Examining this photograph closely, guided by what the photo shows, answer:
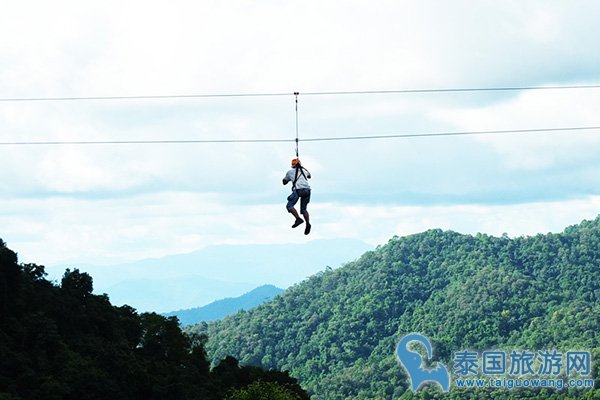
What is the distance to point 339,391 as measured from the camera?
121 m

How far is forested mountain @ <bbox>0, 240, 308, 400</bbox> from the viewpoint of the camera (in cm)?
4331

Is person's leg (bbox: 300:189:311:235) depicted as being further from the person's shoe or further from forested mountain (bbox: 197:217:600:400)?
forested mountain (bbox: 197:217:600:400)

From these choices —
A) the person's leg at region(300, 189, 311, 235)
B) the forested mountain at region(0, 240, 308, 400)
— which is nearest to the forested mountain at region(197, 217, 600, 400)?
the forested mountain at region(0, 240, 308, 400)

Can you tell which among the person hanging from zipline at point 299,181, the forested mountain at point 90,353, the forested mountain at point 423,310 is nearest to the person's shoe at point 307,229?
the person hanging from zipline at point 299,181

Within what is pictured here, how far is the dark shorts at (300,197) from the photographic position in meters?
22.2

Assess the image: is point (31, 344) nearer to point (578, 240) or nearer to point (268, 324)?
point (268, 324)

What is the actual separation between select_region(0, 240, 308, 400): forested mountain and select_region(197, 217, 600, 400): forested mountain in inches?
2355

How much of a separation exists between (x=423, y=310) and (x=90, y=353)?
109 meters

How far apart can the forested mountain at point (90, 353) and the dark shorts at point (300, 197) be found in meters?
20.0

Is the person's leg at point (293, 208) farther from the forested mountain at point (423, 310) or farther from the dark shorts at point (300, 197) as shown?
the forested mountain at point (423, 310)

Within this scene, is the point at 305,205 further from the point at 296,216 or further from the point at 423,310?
the point at 423,310

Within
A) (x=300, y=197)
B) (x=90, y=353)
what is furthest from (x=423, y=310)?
(x=300, y=197)

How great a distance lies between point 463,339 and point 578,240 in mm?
40126

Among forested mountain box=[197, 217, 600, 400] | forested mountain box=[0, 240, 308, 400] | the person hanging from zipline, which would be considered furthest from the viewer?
forested mountain box=[197, 217, 600, 400]
